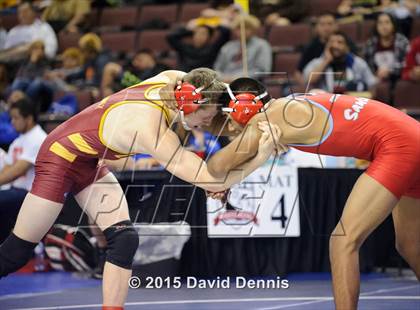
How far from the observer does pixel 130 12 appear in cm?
1141

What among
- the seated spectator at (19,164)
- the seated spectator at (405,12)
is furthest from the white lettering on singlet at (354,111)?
the seated spectator at (405,12)

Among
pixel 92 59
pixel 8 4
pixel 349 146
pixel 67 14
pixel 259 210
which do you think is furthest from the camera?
pixel 8 4

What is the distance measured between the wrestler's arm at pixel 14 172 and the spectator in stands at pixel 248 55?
2.34 metres

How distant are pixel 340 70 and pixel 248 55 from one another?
104cm

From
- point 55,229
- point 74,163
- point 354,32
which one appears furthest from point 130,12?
point 74,163

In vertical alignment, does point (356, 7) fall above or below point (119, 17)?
above

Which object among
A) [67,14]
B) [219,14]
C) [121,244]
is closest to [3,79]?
[67,14]

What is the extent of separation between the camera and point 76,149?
15.2 ft

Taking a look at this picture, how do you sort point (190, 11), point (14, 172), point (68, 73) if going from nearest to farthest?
point (14, 172), point (68, 73), point (190, 11)

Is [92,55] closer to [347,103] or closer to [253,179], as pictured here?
[253,179]

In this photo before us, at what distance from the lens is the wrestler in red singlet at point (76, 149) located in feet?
15.0

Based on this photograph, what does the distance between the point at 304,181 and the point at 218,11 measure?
3.86m

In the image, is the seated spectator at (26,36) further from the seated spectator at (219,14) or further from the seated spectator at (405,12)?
the seated spectator at (405,12)

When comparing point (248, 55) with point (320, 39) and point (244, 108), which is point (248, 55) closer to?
point (320, 39)
